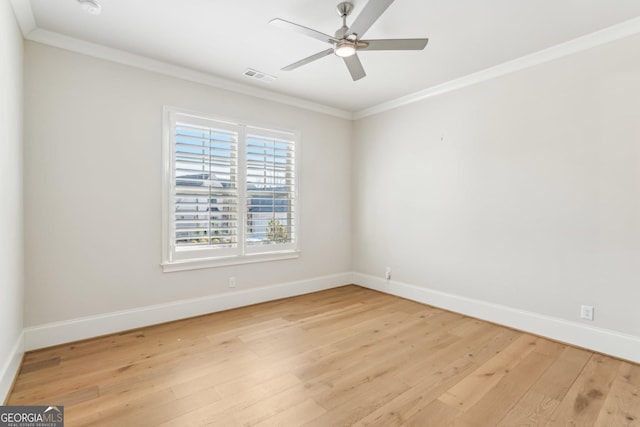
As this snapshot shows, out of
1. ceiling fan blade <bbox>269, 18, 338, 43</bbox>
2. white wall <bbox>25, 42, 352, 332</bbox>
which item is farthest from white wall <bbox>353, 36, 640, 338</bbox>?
white wall <bbox>25, 42, 352, 332</bbox>

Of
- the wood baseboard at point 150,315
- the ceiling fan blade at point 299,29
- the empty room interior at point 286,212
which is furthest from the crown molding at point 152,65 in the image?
the wood baseboard at point 150,315

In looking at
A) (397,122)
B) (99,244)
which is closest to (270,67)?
(397,122)

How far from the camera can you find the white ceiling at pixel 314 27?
240 centimetres

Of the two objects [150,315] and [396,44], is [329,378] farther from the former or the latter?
[396,44]

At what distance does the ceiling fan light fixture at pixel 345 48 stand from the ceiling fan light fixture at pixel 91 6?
1837 mm

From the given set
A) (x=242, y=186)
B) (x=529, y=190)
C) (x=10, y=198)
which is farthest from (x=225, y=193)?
(x=529, y=190)

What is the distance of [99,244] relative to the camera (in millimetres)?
3025

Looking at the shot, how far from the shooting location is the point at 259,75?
144 inches

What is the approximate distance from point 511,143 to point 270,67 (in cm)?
278

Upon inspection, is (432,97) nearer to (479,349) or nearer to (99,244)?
(479,349)

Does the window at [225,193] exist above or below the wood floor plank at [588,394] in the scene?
above

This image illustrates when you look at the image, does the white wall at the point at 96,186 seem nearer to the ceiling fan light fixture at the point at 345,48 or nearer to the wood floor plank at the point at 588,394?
the ceiling fan light fixture at the point at 345,48

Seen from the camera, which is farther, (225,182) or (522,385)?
(225,182)

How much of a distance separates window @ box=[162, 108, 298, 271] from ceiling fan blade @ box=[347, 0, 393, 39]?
2161 millimetres
